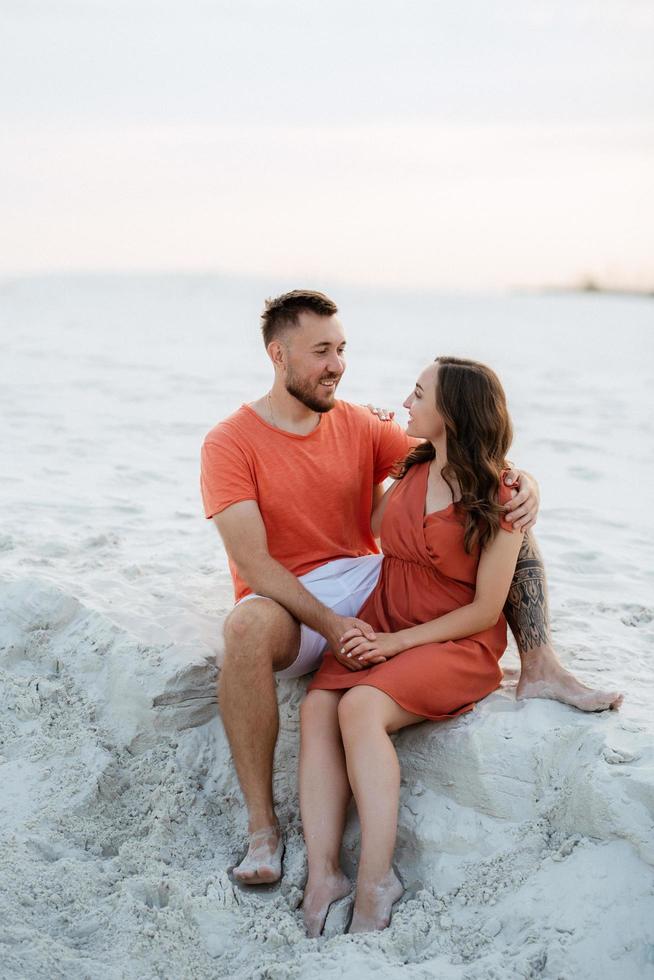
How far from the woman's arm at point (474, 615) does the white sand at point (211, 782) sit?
0.28m

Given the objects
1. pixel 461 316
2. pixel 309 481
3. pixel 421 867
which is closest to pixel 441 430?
pixel 309 481

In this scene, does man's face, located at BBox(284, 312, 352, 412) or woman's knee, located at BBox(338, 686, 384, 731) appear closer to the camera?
woman's knee, located at BBox(338, 686, 384, 731)

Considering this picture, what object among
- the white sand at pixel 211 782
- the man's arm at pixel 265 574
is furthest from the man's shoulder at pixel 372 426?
the white sand at pixel 211 782

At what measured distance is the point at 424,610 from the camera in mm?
3369

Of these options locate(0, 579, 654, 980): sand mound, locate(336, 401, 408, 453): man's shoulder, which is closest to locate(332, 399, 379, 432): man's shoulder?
locate(336, 401, 408, 453): man's shoulder

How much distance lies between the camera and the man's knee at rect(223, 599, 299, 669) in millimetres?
3270

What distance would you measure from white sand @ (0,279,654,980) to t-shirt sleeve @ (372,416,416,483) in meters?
0.89

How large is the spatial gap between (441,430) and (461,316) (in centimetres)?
1307

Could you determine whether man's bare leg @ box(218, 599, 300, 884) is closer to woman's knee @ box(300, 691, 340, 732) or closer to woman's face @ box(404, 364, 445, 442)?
woman's knee @ box(300, 691, 340, 732)

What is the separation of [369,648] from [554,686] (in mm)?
616

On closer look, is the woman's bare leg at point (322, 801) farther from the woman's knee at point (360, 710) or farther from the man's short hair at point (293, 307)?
the man's short hair at point (293, 307)

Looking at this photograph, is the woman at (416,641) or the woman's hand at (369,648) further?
the woman's hand at (369,648)

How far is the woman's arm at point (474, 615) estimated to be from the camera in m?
3.22

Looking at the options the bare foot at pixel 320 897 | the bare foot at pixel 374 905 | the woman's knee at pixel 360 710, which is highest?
the woman's knee at pixel 360 710
